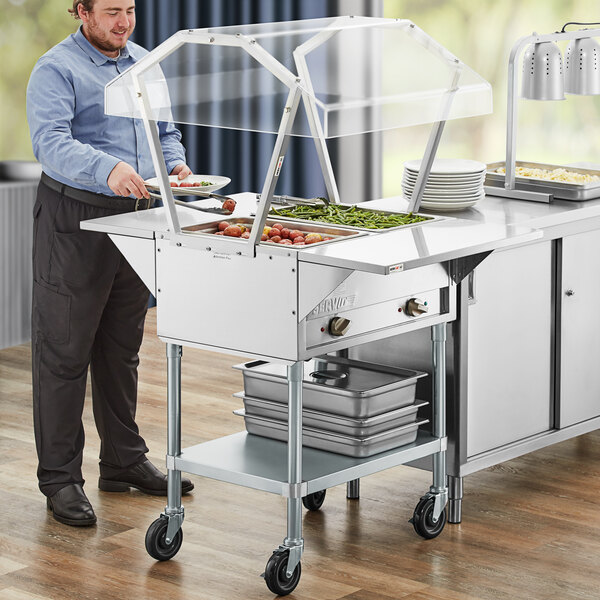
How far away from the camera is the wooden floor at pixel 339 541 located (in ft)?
10.4

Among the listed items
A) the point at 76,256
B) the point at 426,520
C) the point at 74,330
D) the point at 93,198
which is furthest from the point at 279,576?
the point at 93,198

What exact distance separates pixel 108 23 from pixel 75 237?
59cm

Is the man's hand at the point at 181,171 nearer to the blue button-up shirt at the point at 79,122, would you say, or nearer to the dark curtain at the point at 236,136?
the blue button-up shirt at the point at 79,122

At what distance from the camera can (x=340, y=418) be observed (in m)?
3.35

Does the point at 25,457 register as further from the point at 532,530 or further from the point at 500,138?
the point at 500,138

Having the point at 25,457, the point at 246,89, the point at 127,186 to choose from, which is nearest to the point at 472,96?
the point at 246,89

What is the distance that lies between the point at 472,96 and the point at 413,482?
1229 mm

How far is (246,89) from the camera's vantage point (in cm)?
310

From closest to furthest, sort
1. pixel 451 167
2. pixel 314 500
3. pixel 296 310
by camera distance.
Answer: pixel 296 310 → pixel 314 500 → pixel 451 167

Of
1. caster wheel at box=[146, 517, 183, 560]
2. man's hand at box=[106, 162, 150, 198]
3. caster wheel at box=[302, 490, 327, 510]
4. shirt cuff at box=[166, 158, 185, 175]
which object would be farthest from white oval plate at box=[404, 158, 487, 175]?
caster wheel at box=[146, 517, 183, 560]

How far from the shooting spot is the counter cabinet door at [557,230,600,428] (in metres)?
3.92

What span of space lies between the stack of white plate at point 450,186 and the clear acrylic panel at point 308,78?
0.38 m

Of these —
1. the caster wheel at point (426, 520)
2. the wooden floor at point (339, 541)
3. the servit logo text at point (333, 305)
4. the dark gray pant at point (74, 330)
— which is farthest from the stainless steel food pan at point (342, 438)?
the dark gray pant at point (74, 330)

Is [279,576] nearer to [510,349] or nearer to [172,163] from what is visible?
[510,349]
